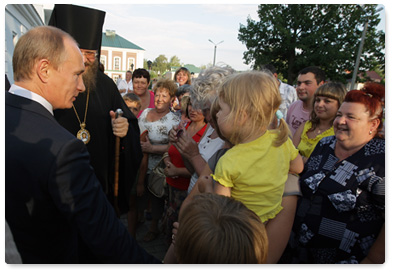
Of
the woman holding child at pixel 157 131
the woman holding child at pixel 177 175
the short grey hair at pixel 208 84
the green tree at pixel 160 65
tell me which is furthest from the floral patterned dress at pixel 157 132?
the green tree at pixel 160 65

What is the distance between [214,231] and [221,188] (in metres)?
0.30

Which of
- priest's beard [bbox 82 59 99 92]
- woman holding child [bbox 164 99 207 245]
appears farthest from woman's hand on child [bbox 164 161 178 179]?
priest's beard [bbox 82 59 99 92]

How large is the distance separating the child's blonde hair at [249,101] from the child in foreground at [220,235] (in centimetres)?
42

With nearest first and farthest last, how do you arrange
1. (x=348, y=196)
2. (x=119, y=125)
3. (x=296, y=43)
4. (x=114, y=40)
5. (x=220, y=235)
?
(x=220, y=235)
(x=348, y=196)
(x=119, y=125)
(x=296, y=43)
(x=114, y=40)

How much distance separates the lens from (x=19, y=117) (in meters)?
1.19

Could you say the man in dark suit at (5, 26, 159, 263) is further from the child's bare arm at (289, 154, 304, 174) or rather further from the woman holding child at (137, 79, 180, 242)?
the woman holding child at (137, 79, 180, 242)

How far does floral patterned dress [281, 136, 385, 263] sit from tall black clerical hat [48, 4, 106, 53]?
222 centimetres

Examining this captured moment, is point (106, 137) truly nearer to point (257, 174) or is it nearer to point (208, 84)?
point (208, 84)

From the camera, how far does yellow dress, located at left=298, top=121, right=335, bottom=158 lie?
8.96 ft

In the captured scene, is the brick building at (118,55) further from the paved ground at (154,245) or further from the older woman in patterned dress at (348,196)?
the older woman in patterned dress at (348,196)

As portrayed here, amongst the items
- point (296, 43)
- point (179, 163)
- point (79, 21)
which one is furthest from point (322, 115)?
point (296, 43)

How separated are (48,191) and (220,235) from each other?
74cm

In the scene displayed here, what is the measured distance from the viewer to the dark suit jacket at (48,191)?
113 cm

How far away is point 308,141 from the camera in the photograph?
2.84 m
